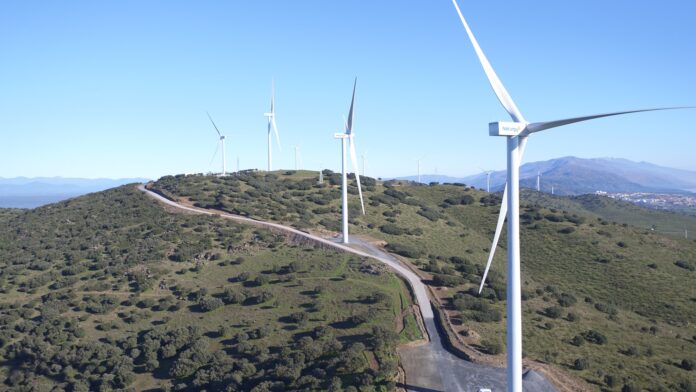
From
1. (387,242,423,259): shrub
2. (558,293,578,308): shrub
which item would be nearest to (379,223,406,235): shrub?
(387,242,423,259): shrub

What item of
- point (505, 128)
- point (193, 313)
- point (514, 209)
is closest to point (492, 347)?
point (514, 209)

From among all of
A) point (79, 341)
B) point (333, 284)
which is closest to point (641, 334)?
point (333, 284)

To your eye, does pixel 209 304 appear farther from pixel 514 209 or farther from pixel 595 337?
pixel 595 337

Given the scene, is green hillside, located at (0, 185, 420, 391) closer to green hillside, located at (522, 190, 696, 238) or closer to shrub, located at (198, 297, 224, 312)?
shrub, located at (198, 297, 224, 312)

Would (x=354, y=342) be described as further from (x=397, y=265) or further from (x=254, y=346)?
(x=397, y=265)

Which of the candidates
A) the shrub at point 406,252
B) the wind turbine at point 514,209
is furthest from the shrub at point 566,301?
the wind turbine at point 514,209

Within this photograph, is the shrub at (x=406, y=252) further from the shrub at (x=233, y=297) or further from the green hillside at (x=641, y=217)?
the green hillside at (x=641, y=217)
